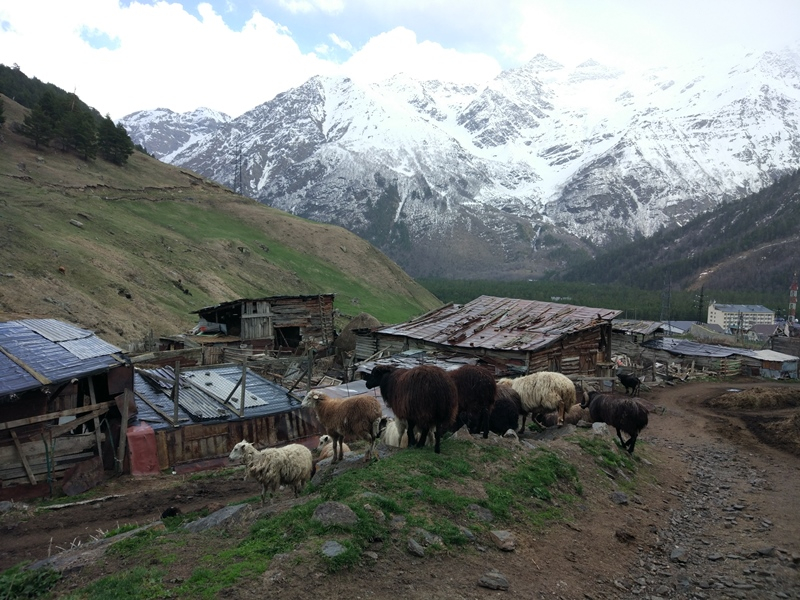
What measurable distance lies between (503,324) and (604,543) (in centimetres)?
2206

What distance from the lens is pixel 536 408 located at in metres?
17.1

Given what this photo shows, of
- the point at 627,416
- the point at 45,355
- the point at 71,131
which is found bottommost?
the point at 627,416

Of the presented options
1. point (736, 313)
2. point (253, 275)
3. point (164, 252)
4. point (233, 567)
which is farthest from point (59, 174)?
point (736, 313)

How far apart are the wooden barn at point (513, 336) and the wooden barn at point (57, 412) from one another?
50.6 ft

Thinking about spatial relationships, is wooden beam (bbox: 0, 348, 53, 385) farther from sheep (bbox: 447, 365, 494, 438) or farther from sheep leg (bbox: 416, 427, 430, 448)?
sheep (bbox: 447, 365, 494, 438)

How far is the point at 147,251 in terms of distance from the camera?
177ft

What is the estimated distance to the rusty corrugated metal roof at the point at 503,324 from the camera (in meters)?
28.8

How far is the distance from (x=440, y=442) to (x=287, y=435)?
842 cm

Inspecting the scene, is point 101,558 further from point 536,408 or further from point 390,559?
point 536,408

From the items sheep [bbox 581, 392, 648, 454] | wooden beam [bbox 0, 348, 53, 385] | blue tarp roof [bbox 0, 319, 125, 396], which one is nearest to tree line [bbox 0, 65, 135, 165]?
blue tarp roof [bbox 0, 319, 125, 396]

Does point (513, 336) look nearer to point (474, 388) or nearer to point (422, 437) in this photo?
point (474, 388)

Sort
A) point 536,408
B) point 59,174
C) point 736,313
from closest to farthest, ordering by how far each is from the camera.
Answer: point 536,408, point 59,174, point 736,313

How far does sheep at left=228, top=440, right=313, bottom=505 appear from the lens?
467 inches

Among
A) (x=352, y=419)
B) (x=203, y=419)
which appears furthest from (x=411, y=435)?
(x=203, y=419)
